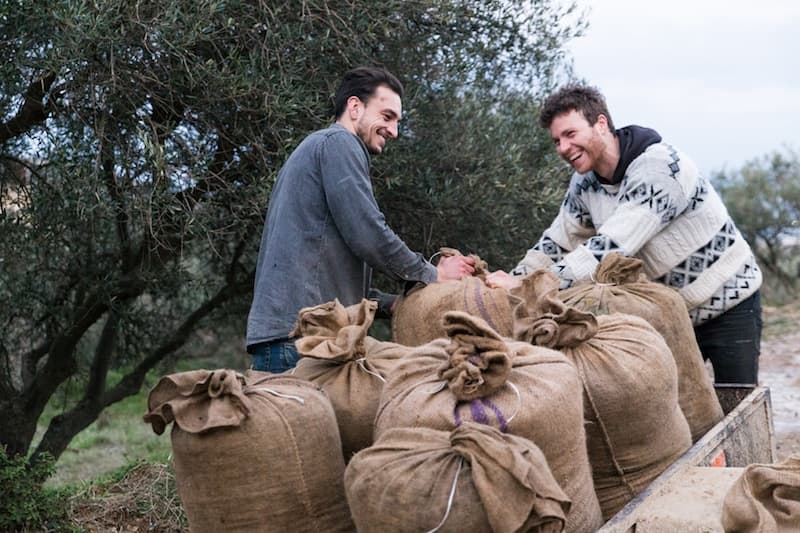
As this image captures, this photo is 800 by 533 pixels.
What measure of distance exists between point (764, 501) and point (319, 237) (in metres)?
2.04

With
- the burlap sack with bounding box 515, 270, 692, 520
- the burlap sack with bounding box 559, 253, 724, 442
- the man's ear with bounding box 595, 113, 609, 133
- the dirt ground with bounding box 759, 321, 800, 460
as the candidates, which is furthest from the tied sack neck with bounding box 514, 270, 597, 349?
the dirt ground with bounding box 759, 321, 800, 460

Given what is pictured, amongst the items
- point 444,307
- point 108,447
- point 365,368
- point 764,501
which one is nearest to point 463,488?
point 764,501

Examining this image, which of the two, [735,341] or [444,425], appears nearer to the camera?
[444,425]

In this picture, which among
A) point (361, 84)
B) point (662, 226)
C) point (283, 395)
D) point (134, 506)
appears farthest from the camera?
point (134, 506)

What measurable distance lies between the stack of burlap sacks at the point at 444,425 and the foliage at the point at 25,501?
2.20 m

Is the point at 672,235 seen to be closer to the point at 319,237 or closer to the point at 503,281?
the point at 503,281

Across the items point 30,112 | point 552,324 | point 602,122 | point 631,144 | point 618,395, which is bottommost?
point 618,395

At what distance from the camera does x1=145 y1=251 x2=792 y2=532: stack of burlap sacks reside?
95.3 inches

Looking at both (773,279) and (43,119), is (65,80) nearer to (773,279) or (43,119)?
(43,119)

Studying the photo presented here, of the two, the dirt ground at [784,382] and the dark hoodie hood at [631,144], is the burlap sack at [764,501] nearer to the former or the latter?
the dark hoodie hood at [631,144]

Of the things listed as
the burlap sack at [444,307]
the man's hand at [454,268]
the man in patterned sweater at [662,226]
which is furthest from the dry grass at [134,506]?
the man in patterned sweater at [662,226]

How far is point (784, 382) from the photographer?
12.1 m

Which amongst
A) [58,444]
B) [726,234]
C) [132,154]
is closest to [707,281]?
[726,234]

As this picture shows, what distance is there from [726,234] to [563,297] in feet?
3.59
